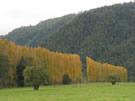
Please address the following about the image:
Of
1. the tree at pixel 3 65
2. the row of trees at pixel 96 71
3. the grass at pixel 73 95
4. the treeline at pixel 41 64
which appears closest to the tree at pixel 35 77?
the grass at pixel 73 95

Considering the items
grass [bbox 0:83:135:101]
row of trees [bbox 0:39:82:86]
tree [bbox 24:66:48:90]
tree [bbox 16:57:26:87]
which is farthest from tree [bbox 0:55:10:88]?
grass [bbox 0:83:135:101]

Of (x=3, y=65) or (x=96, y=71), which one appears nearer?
(x=3, y=65)

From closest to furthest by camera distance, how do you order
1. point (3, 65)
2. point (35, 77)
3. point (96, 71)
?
point (35, 77) < point (3, 65) < point (96, 71)

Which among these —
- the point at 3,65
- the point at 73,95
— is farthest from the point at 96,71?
the point at 73,95

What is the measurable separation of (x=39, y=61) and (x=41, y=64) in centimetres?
133

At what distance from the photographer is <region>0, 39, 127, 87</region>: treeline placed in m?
66.0

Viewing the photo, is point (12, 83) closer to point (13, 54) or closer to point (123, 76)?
point (13, 54)

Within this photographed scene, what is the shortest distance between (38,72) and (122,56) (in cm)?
15639

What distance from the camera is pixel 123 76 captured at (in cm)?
11569

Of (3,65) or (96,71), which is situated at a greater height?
(3,65)

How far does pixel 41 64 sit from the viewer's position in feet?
252

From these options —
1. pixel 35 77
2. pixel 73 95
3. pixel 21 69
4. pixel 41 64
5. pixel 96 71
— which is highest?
pixel 41 64

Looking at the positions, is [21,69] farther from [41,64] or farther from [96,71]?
[96,71]

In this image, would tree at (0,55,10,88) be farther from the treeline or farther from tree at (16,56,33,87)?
tree at (16,56,33,87)
